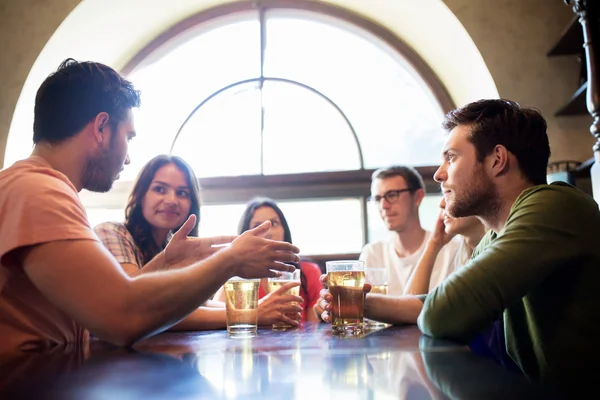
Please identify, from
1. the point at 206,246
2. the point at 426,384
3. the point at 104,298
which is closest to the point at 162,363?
the point at 104,298

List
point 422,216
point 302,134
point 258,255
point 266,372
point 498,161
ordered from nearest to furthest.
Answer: point 266,372 < point 258,255 < point 498,161 < point 422,216 < point 302,134

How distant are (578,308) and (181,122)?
3.00 meters

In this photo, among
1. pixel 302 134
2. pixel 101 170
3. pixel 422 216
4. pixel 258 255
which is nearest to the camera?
pixel 258 255

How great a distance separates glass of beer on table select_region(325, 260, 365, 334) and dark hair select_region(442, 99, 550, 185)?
0.53m

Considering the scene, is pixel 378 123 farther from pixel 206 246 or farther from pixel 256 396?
pixel 256 396

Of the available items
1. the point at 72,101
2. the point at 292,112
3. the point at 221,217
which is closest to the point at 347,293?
the point at 72,101

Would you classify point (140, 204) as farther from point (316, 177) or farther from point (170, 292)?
point (316, 177)

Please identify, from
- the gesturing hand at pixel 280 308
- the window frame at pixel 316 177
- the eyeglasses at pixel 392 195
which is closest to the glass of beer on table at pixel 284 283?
the gesturing hand at pixel 280 308

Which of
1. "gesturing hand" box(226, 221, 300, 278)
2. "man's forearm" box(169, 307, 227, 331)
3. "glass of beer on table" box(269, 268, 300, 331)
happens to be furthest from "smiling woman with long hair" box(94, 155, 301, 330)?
"gesturing hand" box(226, 221, 300, 278)

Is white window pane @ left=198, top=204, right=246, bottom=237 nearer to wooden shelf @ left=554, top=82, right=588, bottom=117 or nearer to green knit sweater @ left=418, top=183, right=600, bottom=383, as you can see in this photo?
wooden shelf @ left=554, top=82, right=588, bottom=117

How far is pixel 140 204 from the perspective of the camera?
6.62ft

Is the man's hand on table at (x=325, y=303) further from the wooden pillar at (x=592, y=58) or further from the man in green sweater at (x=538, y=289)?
the wooden pillar at (x=592, y=58)

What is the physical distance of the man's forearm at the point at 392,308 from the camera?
4.24 ft

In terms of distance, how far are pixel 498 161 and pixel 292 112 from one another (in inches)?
92.0
